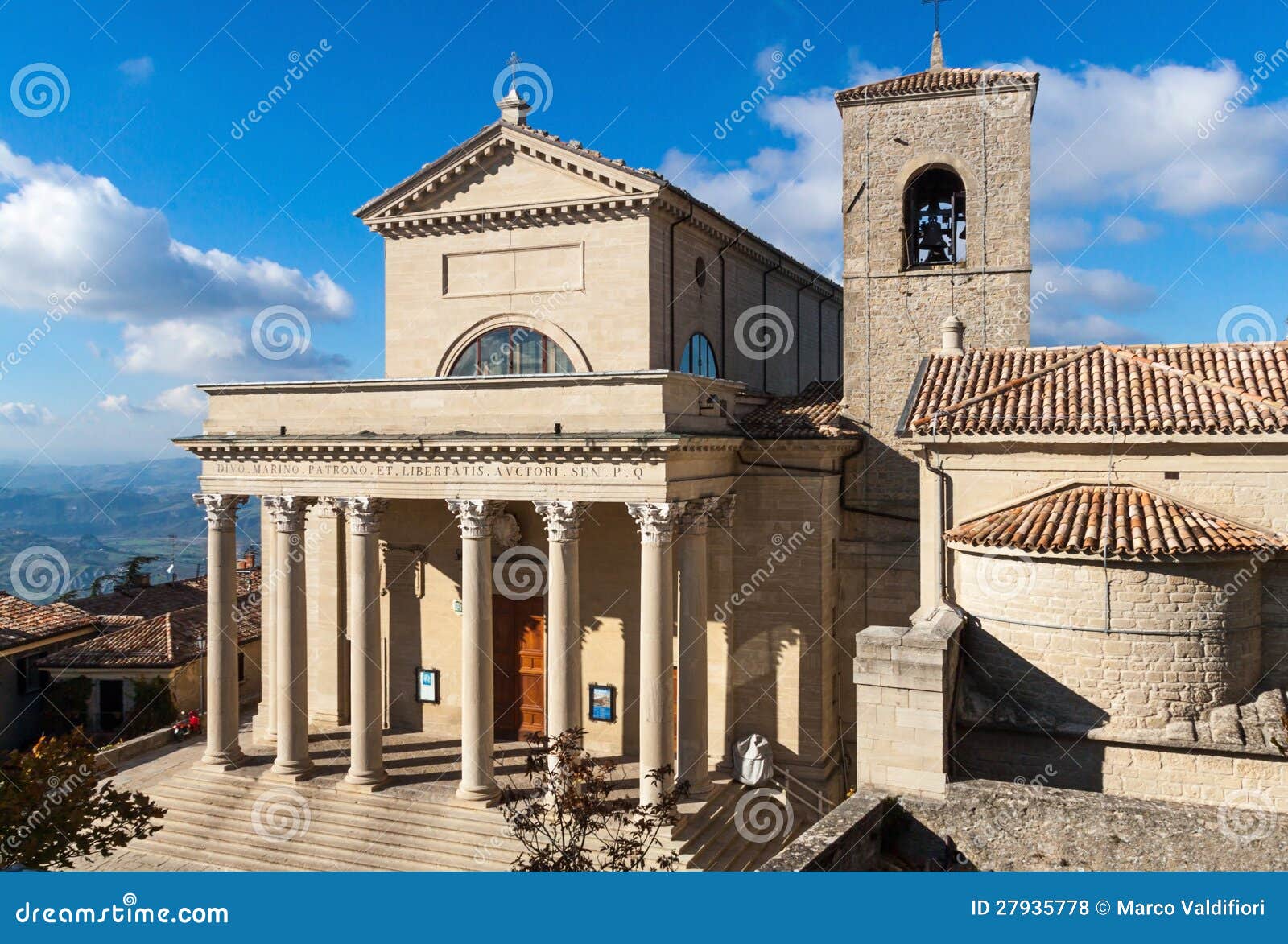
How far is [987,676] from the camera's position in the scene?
1681 centimetres

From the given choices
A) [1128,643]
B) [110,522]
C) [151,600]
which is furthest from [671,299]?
[110,522]

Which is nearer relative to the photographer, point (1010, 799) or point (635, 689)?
point (1010, 799)

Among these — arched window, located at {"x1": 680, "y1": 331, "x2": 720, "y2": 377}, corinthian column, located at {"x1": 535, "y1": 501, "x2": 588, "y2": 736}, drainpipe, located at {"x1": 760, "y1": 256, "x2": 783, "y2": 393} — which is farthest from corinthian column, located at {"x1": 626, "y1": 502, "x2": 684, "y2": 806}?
drainpipe, located at {"x1": 760, "y1": 256, "x2": 783, "y2": 393}

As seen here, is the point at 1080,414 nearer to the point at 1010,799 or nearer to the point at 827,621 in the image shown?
the point at 827,621

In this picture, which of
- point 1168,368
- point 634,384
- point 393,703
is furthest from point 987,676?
point 393,703

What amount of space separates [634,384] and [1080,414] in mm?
8415

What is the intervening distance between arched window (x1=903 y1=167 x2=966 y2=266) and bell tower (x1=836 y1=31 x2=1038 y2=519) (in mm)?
29


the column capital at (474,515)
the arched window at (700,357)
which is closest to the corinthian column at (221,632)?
the column capital at (474,515)

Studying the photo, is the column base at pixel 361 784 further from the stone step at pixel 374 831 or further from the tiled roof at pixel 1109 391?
the tiled roof at pixel 1109 391

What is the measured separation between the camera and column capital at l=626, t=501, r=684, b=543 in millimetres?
18766

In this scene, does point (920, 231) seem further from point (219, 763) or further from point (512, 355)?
point (219, 763)

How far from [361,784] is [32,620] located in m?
16.3

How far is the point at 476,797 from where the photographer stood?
20188 millimetres

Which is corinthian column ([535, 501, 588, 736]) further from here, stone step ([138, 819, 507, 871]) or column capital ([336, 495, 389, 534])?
column capital ([336, 495, 389, 534])
